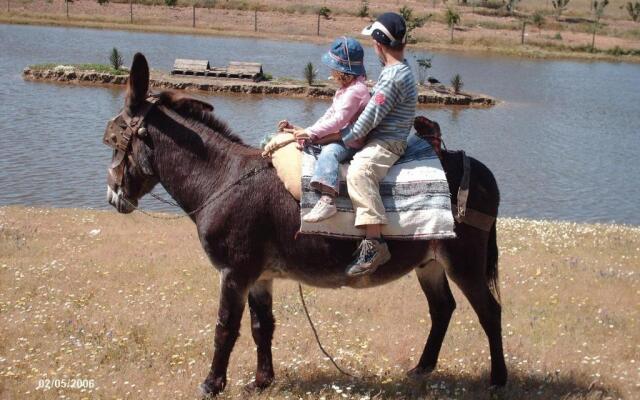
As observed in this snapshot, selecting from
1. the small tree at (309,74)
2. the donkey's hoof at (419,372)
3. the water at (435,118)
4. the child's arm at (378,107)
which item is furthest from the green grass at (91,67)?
the child's arm at (378,107)

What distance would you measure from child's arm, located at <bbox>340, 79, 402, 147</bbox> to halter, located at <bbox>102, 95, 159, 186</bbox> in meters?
2.06

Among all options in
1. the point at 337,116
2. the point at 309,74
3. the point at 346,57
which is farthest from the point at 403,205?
the point at 309,74

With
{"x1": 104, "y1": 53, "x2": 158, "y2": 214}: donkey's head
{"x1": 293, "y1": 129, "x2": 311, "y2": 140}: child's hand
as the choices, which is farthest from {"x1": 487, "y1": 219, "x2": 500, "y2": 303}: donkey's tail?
{"x1": 104, "y1": 53, "x2": 158, "y2": 214}: donkey's head

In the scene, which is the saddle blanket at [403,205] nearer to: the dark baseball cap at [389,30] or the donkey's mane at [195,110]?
the donkey's mane at [195,110]

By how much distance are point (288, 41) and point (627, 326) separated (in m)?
65.6

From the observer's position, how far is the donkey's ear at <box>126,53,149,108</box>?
612 cm

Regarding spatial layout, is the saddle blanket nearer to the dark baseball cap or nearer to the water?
the dark baseball cap

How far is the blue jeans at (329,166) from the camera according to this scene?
19.7 ft

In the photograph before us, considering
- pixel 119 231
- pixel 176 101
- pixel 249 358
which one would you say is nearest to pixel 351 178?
pixel 176 101

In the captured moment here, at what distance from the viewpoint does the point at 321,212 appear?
603 centimetres

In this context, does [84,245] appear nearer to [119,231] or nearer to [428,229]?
[119,231]

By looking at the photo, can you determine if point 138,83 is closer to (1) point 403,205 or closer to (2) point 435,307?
(1) point 403,205

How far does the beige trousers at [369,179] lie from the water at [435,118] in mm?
14212
